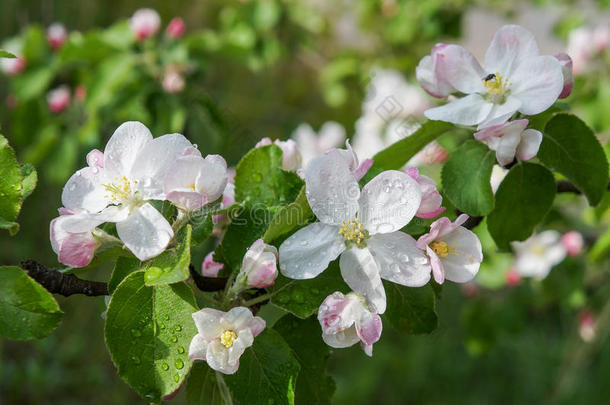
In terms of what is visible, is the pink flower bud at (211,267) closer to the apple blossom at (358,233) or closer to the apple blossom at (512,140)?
the apple blossom at (358,233)

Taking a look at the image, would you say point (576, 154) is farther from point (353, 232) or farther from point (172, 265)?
point (172, 265)

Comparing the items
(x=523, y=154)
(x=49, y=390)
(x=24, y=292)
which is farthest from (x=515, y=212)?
(x=49, y=390)

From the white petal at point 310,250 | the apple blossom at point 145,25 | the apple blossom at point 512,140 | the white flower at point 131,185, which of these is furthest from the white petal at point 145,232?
the apple blossom at point 145,25

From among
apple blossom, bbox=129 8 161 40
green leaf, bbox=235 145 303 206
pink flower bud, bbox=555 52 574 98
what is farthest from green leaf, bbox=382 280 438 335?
apple blossom, bbox=129 8 161 40

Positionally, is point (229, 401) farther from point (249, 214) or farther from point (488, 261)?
point (488, 261)

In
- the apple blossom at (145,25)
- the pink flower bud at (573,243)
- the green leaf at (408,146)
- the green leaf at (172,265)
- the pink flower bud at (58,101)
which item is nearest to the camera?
the green leaf at (172,265)

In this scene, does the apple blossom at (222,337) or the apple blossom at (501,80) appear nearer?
the apple blossom at (222,337)

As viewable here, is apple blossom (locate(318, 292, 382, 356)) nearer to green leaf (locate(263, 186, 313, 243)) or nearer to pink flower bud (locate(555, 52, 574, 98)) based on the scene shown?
green leaf (locate(263, 186, 313, 243))
